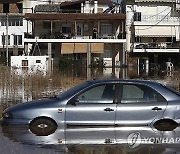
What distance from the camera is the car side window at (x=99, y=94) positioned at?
11.7m

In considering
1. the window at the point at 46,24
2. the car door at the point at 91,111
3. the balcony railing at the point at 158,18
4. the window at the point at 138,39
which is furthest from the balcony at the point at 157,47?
the car door at the point at 91,111

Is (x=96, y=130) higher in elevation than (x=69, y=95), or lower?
lower

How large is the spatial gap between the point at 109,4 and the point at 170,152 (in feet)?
205

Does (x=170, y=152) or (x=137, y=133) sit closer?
(x=170, y=152)

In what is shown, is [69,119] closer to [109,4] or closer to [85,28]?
[85,28]

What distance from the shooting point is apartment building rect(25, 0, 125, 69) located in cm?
5694

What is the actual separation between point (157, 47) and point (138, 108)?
48.3 metres

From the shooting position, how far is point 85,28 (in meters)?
61.4

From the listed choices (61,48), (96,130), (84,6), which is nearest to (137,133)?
(96,130)

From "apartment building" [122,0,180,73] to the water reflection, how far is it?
158ft

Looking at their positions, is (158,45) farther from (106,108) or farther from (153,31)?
(106,108)

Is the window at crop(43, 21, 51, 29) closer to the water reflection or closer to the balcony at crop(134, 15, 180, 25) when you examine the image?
the balcony at crop(134, 15, 180, 25)

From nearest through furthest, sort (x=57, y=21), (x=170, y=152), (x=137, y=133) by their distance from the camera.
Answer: (x=170, y=152), (x=137, y=133), (x=57, y=21)

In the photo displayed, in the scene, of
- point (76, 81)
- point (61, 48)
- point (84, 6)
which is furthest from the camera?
point (84, 6)
